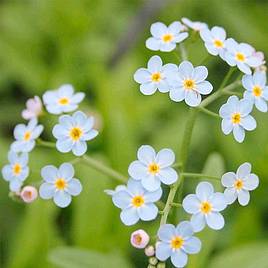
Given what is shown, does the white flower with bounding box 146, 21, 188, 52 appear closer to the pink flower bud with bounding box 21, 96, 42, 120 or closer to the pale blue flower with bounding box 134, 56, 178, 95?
the pale blue flower with bounding box 134, 56, 178, 95

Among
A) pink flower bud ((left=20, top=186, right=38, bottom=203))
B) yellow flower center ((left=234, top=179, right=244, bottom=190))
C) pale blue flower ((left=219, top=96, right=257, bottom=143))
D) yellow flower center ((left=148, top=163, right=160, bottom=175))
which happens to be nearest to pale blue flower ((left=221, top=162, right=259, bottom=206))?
yellow flower center ((left=234, top=179, right=244, bottom=190))

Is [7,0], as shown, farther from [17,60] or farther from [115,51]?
[115,51]

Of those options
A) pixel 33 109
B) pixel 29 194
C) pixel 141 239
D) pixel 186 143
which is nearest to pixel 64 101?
pixel 33 109

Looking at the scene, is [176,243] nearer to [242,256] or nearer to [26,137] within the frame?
[26,137]

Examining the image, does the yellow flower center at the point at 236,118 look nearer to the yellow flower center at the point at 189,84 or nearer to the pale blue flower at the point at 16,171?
the yellow flower center at the point at 189,84

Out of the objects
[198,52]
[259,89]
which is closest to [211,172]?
[259,89]

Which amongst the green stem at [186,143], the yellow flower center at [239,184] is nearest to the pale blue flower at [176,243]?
the green stem at [186,143]
